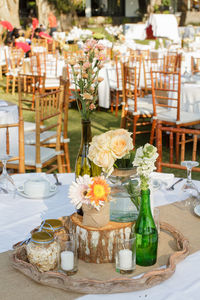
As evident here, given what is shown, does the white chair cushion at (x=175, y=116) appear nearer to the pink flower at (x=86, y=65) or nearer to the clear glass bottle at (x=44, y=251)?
the pink flower at (x=86, y=65)

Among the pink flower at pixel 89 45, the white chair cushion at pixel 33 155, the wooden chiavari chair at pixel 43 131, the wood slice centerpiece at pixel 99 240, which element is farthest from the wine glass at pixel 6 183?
the white chair cushion at pixel 33 155

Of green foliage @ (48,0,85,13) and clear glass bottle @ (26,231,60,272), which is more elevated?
green foliage @ (48,0,85,13)

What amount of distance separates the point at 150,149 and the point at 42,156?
2.12 m

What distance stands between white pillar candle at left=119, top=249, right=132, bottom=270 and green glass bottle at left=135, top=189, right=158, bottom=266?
0.18 ft

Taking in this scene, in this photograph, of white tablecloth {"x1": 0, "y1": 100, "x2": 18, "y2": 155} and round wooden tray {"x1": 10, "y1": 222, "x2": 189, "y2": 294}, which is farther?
white tablecloth {"x1": 0, "y1": 100, "x2": 18, "y2": 155}

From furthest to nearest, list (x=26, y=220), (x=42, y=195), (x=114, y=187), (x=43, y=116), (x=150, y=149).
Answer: (x=43, y=116) < (x=42, y=195) < (x=26, y=220) < (x=114, y=187) < (x=150, y=149)

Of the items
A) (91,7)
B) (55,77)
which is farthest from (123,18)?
(55,77)

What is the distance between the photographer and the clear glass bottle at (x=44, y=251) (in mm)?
1141

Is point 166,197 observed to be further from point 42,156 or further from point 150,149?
point 42,156

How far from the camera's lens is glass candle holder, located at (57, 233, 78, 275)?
3.74 ft

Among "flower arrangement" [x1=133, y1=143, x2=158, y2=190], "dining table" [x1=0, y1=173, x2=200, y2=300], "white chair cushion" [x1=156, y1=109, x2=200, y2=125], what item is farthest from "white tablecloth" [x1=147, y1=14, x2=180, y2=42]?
"flower arrangement" [x1=133, y1=143, x2=158, y2=190]

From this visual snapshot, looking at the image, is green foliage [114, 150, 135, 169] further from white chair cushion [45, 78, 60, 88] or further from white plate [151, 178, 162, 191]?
white chair cushion [45, 78, 60, 88]

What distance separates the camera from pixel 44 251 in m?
1.14

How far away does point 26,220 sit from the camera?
1507mm
